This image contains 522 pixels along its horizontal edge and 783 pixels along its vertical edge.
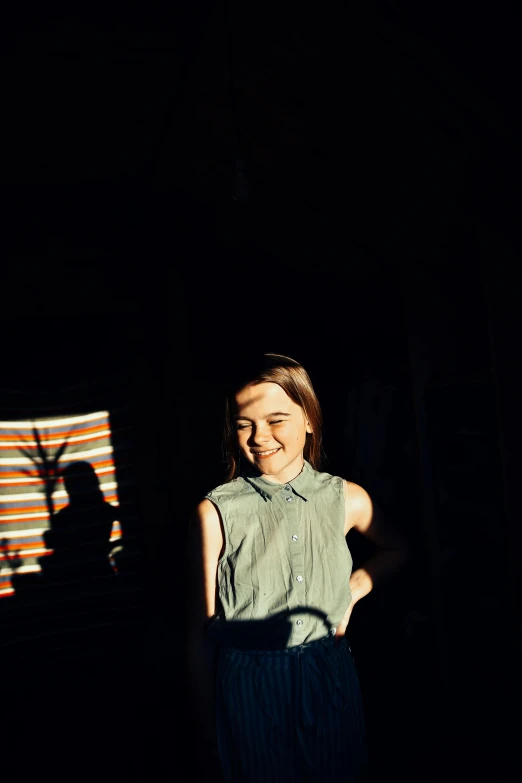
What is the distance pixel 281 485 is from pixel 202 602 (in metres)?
0.43

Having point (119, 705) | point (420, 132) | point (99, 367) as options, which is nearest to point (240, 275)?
point (99, 367)

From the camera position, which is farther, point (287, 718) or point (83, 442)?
point (83, 442)

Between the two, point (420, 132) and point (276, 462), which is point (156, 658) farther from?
point (420, 132)

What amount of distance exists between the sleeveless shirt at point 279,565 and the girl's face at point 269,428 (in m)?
A: 0.07

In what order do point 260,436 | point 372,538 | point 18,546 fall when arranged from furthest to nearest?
point 18,546, point 372,538, point 260,436

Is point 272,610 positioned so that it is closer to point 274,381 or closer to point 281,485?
point 281,485

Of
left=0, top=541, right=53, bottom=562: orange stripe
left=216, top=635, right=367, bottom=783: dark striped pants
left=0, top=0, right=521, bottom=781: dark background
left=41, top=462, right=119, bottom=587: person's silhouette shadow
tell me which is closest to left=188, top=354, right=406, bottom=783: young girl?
left=216, top=635, right=367, bottom=783: dark striped pants

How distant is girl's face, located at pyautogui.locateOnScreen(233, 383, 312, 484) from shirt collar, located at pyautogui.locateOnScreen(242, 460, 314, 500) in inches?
1.1

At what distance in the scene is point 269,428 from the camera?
167cm

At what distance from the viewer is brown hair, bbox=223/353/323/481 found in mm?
1688

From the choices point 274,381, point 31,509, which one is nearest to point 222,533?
point 274,381

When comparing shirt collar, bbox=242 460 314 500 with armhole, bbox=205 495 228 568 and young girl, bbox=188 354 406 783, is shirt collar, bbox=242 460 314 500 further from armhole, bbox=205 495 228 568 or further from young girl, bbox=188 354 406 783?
armhole, bbox=205 495 228 568

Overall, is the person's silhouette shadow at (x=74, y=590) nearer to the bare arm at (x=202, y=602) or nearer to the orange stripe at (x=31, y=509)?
the orange stripe at (x=31, y=509)

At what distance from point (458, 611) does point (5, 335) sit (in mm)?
3327
